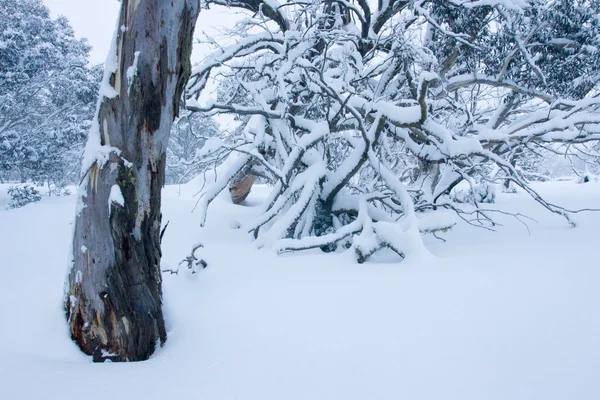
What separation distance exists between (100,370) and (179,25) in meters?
1.74

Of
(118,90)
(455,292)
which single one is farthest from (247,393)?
(118,90)

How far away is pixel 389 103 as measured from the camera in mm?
4031

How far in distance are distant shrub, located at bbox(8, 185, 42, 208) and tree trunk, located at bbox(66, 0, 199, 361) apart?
13.1 meters

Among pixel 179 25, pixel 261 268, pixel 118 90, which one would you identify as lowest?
pixel 261 268

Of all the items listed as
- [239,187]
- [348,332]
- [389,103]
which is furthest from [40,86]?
[348,332]

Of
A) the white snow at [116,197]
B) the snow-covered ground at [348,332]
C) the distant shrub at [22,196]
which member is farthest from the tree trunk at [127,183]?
the distant shrub at [22,196]

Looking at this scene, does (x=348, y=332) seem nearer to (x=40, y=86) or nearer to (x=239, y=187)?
(x=239, y=187)

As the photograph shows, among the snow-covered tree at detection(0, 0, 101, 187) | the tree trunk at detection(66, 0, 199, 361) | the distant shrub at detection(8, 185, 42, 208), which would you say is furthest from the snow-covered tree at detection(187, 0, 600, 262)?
the snow-covered tree at detection(0, 0, 101, 187)

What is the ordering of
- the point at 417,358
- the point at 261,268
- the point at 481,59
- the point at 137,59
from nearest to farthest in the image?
the point at 417,358
the point at 137,59
the point at 261,268
the point at 481,59

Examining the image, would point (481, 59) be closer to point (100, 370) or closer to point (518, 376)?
point (518, 376)

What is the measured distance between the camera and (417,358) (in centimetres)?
165

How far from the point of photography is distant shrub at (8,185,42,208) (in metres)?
12.5

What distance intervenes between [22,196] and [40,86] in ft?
17.6

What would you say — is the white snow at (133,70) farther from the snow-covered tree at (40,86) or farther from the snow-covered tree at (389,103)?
the snow-covered tree at (40,86)
